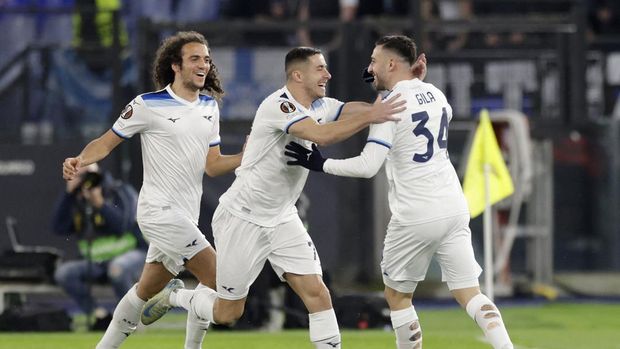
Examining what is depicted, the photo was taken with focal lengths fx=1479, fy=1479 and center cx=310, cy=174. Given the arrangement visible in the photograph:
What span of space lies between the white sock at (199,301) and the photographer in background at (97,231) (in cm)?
482

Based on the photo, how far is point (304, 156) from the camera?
30.3 feet

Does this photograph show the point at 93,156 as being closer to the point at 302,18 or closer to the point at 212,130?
the point at 212,130

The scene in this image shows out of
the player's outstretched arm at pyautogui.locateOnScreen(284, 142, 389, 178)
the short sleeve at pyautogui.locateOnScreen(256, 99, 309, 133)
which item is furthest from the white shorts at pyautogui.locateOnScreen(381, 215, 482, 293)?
the short sleeve at pyautogui.locateOnScreen(256, 99, 309, 133)

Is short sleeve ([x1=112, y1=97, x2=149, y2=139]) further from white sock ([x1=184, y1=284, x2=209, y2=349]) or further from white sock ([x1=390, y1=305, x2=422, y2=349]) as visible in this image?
white sock ([x1=390, y1=305, x2=422, y2=349])

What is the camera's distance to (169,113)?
998 centimetres

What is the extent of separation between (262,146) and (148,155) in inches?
35.5

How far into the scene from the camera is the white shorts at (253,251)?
31.2 feet

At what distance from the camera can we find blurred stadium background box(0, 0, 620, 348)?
16688 mm

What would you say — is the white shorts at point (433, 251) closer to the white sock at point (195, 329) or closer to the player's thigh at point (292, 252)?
the player's thigh at point (292, 252)

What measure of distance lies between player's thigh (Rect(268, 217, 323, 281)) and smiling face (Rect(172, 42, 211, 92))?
48.7 inches

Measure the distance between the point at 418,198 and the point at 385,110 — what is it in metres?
0.68

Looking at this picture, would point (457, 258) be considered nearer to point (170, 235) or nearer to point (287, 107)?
point (287, 107)

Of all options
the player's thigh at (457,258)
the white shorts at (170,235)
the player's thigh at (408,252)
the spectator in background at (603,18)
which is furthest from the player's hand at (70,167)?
the spectator in background at (603,18)

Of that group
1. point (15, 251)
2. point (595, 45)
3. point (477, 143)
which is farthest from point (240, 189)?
point (595, 45)
